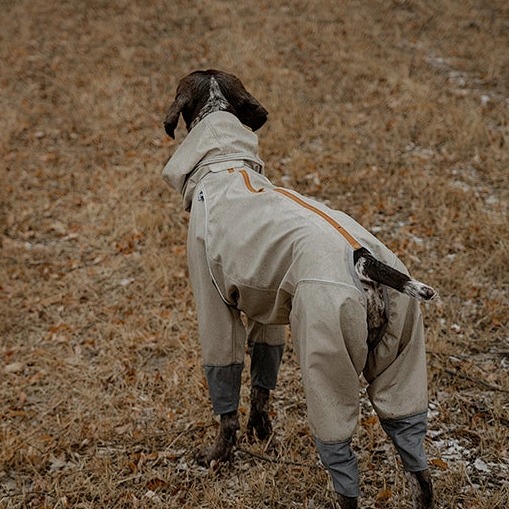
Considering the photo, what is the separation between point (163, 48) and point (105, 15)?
2335 millimetres

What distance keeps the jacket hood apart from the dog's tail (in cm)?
107

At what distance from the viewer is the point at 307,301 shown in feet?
7.81

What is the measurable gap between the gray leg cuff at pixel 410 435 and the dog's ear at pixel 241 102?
6.40ft

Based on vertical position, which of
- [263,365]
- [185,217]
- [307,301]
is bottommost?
[185,217]

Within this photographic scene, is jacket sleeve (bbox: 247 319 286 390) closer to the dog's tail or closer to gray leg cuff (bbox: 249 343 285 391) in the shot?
gray leg cuff (bbox: 249 343 285 391)

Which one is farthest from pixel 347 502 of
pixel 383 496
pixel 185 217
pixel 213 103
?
pixel 185 217

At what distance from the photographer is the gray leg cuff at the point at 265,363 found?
3576 millimetres

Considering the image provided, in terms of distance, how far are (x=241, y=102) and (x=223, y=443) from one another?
2.06m

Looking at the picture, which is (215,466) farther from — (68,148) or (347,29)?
(347,29)

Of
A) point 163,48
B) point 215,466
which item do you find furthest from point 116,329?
point 163,48

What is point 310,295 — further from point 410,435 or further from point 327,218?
point 410,435

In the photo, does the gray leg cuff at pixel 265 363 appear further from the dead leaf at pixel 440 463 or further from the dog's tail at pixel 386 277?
the dog's tail at pixel 386 277

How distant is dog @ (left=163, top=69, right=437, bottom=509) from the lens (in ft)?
7.81

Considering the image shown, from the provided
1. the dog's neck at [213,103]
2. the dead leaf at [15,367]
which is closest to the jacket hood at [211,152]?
the dog's neck at [213,103]
